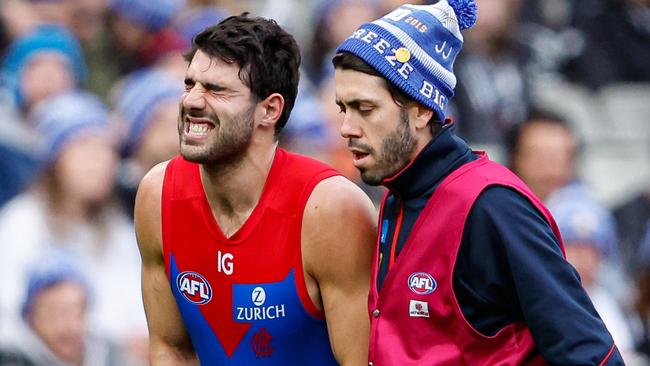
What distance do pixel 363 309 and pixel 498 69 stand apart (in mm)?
4805

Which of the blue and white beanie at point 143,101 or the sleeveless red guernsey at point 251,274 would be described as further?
the blue and white beanie at point 143,101

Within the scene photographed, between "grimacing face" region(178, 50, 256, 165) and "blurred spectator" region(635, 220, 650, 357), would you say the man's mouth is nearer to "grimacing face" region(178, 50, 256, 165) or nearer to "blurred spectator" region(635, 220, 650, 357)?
"grimacing face" region(178, 50, 256, 165)

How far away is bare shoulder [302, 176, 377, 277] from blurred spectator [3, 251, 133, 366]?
2946 mm

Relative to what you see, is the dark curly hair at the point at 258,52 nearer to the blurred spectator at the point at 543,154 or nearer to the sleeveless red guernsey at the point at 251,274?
the sleeveless red guernsey at the point at 251,274

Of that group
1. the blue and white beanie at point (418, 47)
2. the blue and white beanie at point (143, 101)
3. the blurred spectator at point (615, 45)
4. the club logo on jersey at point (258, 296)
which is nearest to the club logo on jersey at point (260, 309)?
the club logo on jersey at point (258, 296)

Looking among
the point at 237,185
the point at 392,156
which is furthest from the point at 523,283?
the point at 237,185

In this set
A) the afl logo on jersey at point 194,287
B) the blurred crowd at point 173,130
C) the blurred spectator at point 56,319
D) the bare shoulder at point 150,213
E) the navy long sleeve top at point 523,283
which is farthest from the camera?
the blurred crowd at point 173,130

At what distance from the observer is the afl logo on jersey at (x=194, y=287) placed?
5209 millimetres

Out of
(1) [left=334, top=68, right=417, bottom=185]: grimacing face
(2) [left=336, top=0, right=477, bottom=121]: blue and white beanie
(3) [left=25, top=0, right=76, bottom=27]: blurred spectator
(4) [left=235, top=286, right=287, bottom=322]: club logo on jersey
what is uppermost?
(2) [left=336, top=0, right=477, bottom=121]: blue and white beanie

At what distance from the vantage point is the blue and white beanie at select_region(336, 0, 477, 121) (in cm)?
471

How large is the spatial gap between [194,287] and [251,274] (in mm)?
224

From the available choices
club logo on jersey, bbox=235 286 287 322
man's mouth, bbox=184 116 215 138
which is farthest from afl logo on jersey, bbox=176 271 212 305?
man's mouth, bbox=184 116 215 138

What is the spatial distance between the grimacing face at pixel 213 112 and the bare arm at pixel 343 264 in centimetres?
36

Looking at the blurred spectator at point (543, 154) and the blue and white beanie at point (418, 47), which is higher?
the blue and white beanie at point (418, 47)
